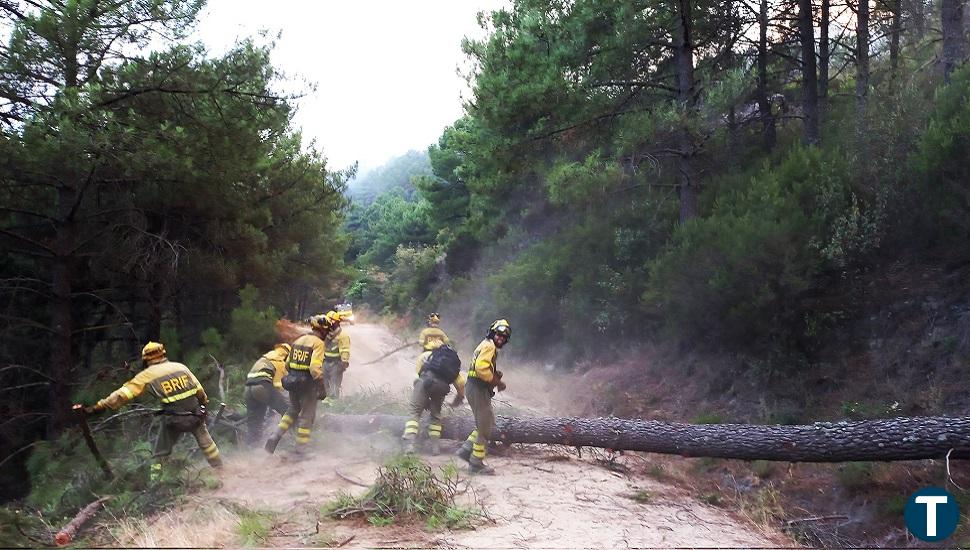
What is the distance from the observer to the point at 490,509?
6.59m

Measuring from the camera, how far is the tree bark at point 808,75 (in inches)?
536

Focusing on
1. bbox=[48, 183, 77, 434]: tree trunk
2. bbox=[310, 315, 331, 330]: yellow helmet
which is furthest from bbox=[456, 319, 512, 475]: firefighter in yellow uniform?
bbox=[48, 183, 77, 434]: tree trunk

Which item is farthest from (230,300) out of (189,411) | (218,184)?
(189,411)

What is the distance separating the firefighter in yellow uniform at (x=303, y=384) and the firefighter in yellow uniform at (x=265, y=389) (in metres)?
0.54

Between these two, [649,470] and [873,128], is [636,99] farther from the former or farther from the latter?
[649,470]

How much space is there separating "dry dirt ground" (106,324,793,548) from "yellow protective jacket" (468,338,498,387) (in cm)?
121

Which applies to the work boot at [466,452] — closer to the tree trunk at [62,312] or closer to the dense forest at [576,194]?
the dense forest at [576,194]

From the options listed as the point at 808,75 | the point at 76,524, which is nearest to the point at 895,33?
Result: the point at 808,75

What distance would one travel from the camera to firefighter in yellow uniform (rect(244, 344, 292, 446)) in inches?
379

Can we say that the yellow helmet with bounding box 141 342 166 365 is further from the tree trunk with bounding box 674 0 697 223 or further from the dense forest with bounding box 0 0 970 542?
the tree trunk with bounding box 674 0 697 223

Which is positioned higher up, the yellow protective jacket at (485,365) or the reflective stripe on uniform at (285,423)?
the yellow protective jacket at (485,365)

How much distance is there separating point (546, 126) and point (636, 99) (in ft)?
7.28

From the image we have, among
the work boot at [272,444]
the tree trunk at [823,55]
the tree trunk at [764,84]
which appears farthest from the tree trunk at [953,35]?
the work boot at [272,444]

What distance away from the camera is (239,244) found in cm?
1313
